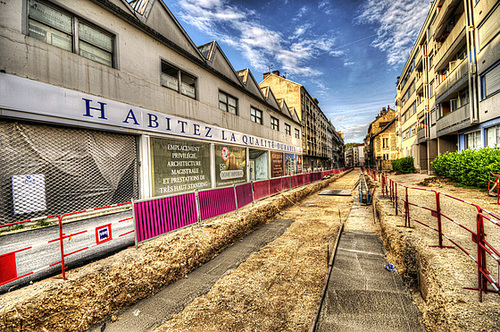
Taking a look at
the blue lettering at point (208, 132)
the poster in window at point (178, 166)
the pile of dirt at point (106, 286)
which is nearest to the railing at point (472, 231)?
the pile of dirt at point (106, 286)

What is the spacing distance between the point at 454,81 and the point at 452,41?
3223 mm

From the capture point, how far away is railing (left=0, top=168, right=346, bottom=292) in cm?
366

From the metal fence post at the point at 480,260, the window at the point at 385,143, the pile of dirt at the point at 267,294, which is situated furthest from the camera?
the window at the point at 385,143

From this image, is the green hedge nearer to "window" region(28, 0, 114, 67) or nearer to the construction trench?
the construction trench

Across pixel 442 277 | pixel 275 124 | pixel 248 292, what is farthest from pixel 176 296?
pixel 275 124

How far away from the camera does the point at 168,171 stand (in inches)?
361

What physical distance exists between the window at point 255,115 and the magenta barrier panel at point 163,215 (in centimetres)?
1176

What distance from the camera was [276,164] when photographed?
789 inches

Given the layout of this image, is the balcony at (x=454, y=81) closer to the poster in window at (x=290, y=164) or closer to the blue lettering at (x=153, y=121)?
the poster in window at (x=290, y=164)

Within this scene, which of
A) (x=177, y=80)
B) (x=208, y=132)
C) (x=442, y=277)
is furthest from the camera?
(x=208, y=132)

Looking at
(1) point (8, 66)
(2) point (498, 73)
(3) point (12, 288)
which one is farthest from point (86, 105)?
(2) point (498, 73)

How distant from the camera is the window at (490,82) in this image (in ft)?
37.9

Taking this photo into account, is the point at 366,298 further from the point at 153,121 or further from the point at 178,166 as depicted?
the point at 153,121

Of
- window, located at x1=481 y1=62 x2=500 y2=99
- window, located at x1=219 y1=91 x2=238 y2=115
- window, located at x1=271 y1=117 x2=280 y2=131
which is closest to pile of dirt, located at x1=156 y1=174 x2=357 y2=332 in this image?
window, located at x1=219 y1=91 x2=238 y2=115
